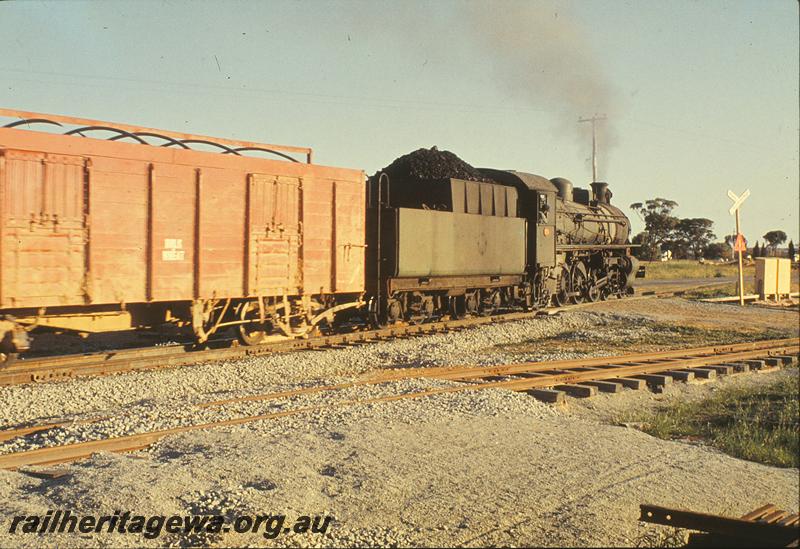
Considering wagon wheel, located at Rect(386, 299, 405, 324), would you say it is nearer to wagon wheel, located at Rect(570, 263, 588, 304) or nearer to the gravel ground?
the gravel ground

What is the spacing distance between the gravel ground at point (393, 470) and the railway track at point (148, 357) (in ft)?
2.06

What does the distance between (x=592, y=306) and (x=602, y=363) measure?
9.60 metres

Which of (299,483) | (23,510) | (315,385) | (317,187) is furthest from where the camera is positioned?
(317,187)

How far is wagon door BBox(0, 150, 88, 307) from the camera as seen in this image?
30.5 feet

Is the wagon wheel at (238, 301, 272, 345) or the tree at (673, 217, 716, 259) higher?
the tree at (673, 217, 716, 259)

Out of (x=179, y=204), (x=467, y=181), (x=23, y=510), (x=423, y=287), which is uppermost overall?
(x=467, y=181)

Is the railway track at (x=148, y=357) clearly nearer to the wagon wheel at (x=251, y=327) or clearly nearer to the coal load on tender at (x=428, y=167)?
the wagon wheel at (x=251, y=327)

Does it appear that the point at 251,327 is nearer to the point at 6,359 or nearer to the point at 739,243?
the point at 6,359

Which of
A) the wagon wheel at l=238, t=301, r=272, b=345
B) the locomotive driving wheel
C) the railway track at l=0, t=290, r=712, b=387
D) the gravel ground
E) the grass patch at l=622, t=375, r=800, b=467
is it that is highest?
the locomotive driving wheel

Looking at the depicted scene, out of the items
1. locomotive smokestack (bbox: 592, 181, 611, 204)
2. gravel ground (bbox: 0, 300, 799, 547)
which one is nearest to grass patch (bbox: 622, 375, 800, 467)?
gravel ground (bbox: 0, 300, 799, 547)

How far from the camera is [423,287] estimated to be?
49.7ft

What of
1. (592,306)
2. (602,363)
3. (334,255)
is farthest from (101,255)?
(592,306)

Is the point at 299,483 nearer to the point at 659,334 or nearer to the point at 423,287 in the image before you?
the point at 423,287

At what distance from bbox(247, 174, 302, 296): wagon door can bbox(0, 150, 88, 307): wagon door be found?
2.75 m
